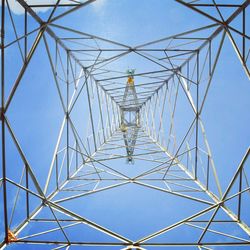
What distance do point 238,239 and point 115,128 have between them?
16.3 m

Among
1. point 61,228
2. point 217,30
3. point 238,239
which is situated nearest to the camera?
point 238,239

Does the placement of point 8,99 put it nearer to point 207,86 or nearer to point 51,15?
point 51,15

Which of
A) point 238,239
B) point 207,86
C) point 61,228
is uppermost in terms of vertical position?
point 207,86

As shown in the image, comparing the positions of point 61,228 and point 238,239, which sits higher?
point 61,228

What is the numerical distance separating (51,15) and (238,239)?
345 inches

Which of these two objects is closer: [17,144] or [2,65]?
[2,65]

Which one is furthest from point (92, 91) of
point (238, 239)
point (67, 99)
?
point (238, 239)

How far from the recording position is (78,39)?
12320mm

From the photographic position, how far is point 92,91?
53.8 ft

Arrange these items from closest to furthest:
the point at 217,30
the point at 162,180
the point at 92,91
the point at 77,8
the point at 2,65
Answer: the point at 2,65
the point at 77,8
the point at 217,30
the point at 162,180
the point at 92,91

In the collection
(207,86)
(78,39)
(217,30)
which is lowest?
(207,86)

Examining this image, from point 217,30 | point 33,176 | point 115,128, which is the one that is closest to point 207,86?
point 217,30

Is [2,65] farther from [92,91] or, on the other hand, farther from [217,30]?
[92,91]

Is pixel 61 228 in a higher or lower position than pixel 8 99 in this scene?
lower
